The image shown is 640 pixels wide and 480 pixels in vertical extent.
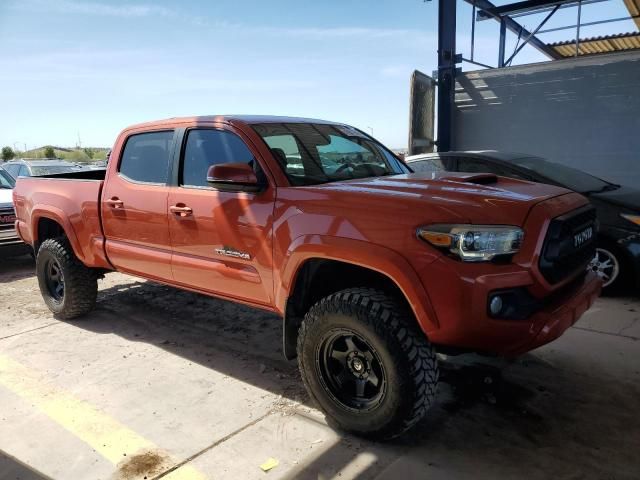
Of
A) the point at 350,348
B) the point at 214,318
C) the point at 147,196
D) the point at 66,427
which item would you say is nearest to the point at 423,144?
the point at 214,318

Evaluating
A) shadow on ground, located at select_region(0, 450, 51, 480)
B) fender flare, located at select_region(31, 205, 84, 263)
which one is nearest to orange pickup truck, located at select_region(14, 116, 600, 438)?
fender flare, located at select_region(31, 205, 84, 263)

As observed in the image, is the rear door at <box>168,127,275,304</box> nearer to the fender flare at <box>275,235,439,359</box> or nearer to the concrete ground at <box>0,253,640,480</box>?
the fender flare at <box>275,235,439,359</box>

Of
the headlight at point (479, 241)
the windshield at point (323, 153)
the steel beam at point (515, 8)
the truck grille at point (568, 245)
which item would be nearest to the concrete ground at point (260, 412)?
the truck grille at point (568, 245)

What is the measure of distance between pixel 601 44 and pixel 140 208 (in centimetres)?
1102

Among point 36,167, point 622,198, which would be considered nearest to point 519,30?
point 622,198

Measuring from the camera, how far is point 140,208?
13.0ft

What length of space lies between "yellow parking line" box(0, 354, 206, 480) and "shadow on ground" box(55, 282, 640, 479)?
880 mm

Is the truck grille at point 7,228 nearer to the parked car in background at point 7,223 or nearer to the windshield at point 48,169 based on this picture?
the parked car in background at point 7,223

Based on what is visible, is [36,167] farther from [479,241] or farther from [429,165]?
[479,241]

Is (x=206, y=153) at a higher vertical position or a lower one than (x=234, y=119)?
lower

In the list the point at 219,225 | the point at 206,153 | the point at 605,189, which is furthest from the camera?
the point at 605,189

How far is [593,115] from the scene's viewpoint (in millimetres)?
8242

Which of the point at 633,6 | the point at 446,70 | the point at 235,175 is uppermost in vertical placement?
the point at 633,6

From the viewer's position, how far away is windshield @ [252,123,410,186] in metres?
3.32
